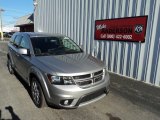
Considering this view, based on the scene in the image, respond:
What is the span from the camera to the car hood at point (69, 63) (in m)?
3.68

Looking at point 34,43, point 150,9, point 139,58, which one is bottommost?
point 139,58

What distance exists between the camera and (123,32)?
6566mm

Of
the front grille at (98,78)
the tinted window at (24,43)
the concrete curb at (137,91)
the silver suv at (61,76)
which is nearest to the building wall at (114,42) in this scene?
the concrete curb at (137,91)

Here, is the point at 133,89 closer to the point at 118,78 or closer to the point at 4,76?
the point at 118,78

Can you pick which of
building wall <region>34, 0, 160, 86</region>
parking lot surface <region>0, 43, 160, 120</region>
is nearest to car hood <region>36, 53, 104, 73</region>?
parking lot surface <region>0, 43, 160, 120</region>

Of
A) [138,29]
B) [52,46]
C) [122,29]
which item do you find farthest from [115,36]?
[52,46]

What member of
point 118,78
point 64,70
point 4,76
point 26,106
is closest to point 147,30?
point 118,78

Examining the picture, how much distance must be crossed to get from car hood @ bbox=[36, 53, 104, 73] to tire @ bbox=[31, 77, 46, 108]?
511mm

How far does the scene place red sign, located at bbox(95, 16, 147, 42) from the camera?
591cm

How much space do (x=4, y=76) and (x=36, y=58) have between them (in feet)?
10.6

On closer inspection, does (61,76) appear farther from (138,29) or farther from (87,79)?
(138,29)

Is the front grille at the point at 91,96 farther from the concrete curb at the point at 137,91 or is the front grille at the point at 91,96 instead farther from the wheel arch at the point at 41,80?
the concrete curb at the point at 137,91

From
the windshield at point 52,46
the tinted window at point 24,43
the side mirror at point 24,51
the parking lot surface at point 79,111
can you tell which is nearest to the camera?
the parking lot surface at point 79,111

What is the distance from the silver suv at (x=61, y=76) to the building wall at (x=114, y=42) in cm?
231
